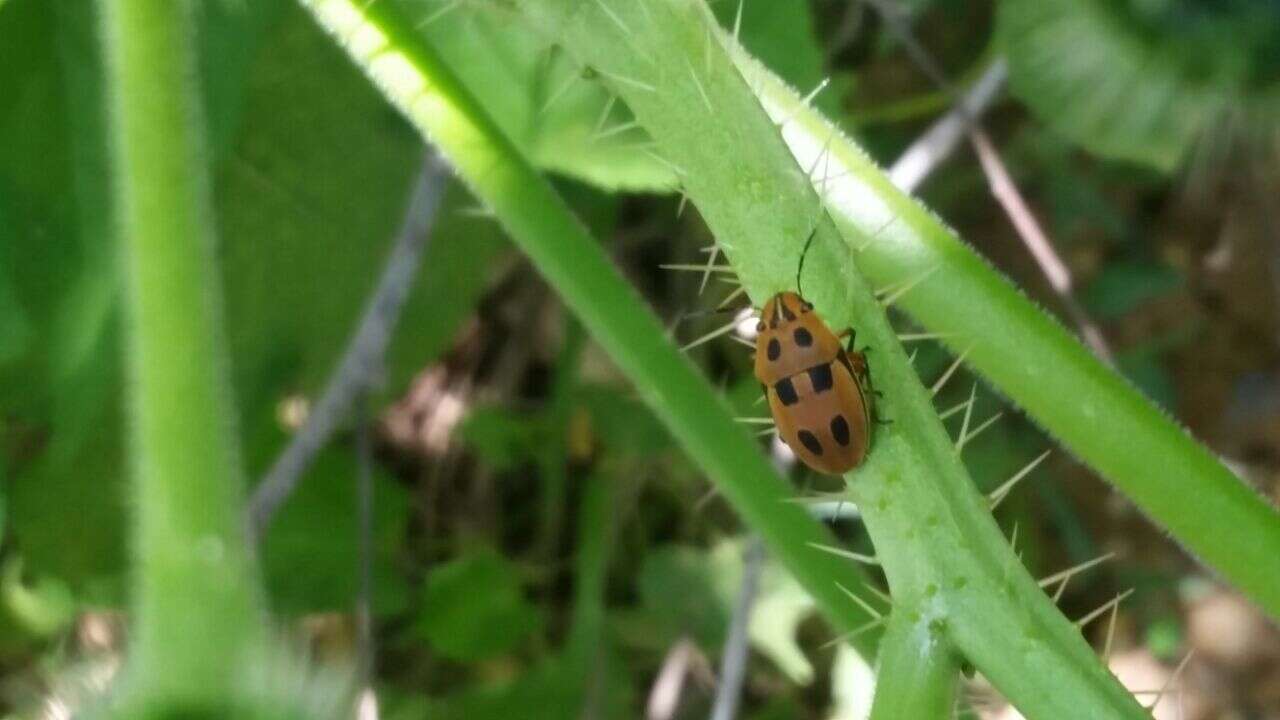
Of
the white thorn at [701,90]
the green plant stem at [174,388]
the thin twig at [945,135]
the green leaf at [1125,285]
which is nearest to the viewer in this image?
the green plant stem at [174,388]

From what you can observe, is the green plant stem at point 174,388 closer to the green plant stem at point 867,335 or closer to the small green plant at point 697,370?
the small green plant at point 697,370

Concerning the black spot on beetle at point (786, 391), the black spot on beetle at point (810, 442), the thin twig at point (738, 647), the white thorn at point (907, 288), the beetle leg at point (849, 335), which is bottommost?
the thin twig at point (738, 647)

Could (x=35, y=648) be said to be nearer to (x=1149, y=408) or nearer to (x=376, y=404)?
(x=376, y=404)

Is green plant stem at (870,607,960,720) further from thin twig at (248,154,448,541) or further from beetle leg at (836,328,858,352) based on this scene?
thin twig at (248,154,448,541)

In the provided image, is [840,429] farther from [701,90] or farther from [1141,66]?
[1141,66]

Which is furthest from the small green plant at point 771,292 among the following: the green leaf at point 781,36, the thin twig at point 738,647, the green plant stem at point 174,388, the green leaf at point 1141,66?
the green leaf at point 1141,66

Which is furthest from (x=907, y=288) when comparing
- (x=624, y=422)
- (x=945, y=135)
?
(x=624, y=422)

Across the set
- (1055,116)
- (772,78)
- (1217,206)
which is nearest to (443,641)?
(1055,116)
